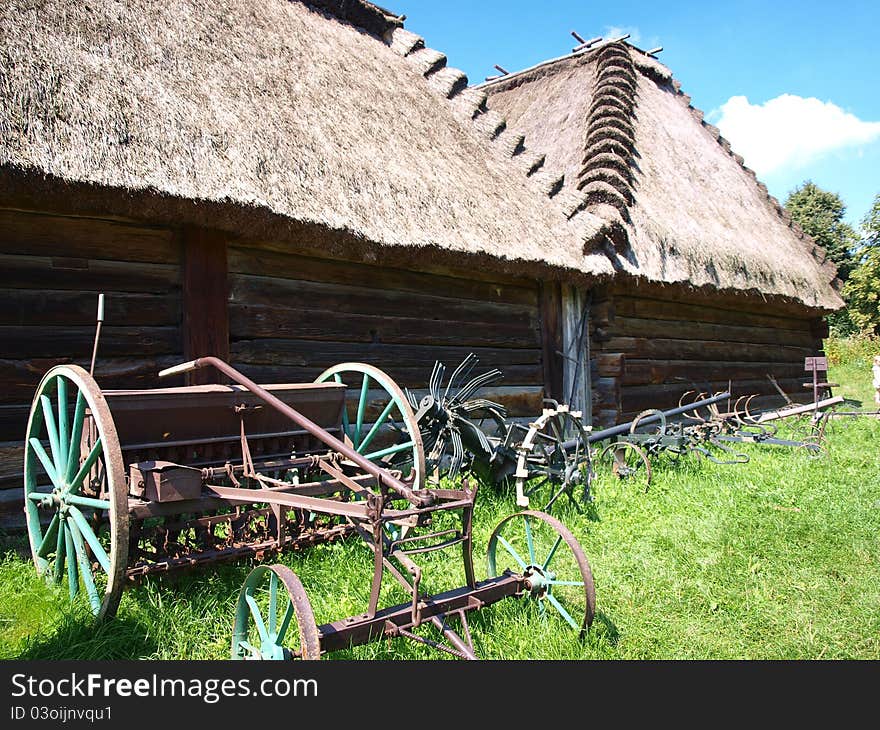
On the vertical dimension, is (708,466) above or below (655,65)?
below

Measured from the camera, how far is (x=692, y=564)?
3527mm

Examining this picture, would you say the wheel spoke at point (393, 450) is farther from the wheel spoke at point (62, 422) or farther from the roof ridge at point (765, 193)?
the roof ridge at point (765, 193)

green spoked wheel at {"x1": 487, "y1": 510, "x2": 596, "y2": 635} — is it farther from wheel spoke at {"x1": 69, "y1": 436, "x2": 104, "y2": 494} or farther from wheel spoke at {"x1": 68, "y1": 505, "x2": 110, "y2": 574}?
wheel spoke at {"x1": 69, "y1": 436, "x2": 104, "y2": 494}

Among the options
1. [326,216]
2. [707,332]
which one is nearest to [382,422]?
[326,216]

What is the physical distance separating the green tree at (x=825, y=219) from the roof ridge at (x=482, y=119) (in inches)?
903

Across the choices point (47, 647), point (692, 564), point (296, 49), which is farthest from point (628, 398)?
point (47, 647)

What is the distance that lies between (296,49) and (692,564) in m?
4.75

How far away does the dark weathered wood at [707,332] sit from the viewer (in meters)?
7.74

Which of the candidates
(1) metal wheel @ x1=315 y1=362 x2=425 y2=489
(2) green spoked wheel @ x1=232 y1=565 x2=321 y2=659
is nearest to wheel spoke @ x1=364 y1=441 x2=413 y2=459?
(1) metal wheel @ x1=315 y1=362 x2=425 y2=489

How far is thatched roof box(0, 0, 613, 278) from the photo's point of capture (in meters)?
Answer: 3.54

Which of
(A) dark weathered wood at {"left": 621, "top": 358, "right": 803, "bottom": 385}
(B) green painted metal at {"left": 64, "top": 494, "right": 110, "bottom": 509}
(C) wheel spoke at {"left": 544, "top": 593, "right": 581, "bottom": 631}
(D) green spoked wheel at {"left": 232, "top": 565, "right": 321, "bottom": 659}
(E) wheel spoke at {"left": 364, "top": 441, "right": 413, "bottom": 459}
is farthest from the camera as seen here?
(A) dark weathered wood at {"left": 621, "top": 358, "right": 803, "bottom": 385}

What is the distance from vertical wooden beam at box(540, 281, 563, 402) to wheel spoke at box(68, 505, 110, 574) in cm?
460

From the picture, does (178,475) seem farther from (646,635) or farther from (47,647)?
(646,635)

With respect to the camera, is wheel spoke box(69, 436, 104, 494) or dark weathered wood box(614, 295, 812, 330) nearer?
wheel spoke box(69, 436, 104, 494)
